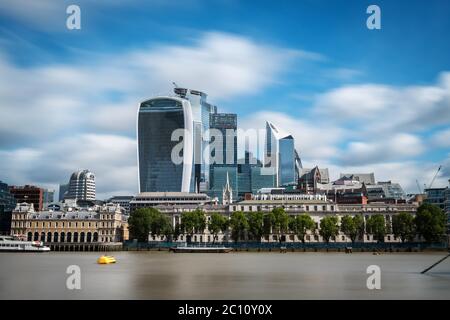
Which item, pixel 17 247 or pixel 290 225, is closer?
pixel 17 247

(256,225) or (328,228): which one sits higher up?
(256,225)

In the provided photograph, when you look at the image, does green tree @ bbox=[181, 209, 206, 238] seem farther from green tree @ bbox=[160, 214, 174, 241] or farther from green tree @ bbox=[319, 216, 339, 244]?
green tree @ bbox=[319, 216, 339, 244]

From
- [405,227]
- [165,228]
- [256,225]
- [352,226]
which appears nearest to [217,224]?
[256,225]

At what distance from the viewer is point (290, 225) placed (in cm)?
17025

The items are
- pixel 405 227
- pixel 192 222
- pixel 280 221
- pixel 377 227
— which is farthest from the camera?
pixel 192 222

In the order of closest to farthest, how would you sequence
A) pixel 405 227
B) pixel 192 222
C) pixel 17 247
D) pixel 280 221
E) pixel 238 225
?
1. pixel 17 247
2. pixel 280 221
3. pixel 405 227
4. pixel 238 225
5. pixel 192 222

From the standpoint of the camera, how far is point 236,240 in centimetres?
17475

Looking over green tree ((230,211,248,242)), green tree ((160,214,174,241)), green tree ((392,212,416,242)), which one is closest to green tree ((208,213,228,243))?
green tree ((230,211,248,242))

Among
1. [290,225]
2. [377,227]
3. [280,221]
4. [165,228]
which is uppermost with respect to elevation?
[280,221]

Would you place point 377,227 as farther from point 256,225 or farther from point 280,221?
point 256,225

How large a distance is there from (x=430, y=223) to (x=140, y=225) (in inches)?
3639

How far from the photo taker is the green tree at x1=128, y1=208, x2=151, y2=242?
6934 inches

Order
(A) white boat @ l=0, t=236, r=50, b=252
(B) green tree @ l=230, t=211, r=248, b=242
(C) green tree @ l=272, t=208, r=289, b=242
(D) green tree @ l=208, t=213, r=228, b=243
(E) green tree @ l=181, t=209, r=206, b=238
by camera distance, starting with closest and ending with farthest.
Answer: (A) white boat @ l=0, t=236, r=50, b=252
(C) green tree @ l=272, t=208, r=289, b=242
(B) green tree @ l=230, t=211, r=248, b=242
(D) green tree @ l=208, t=213, r=228, b=243
(E) green tree @ l=181, t=209, r=206, b=238
